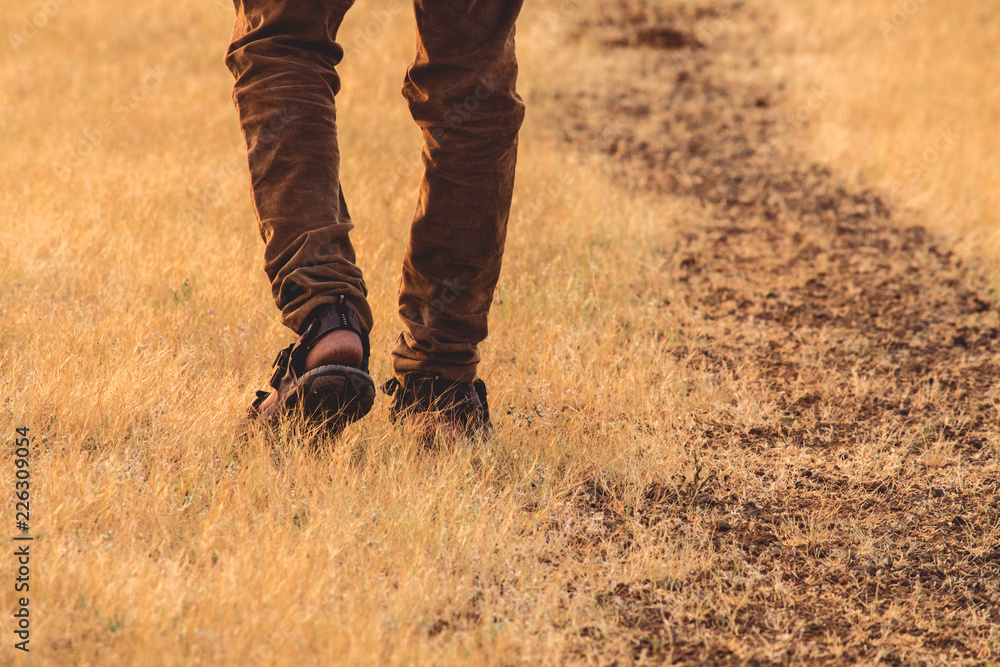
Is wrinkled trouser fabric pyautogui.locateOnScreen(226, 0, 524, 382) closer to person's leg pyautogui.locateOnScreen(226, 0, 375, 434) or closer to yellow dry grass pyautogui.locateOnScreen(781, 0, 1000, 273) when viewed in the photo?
person's leg pyautogui.locateOnScreen(226, 0, 375, 434)

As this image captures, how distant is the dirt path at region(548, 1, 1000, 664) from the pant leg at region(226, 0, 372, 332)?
1049mm

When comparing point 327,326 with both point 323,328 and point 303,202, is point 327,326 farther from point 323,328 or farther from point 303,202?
point 303,202

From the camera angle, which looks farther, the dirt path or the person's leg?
the person's leg

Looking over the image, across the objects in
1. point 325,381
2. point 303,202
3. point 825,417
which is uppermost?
point 303,202

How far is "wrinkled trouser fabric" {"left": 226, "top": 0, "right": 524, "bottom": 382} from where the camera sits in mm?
2238

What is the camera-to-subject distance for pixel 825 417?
319 cm

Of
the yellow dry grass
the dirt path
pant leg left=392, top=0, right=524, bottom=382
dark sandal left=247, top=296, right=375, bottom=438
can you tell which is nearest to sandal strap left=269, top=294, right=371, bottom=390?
dark sandal left=247, top=296, right=375, bottom=438

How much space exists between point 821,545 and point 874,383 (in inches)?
50.5

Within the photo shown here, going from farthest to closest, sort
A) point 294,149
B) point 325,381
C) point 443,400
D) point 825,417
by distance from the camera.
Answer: point 825,417 → point 443,400 → point 294,149 → point 325,381

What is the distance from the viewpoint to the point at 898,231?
5348mm

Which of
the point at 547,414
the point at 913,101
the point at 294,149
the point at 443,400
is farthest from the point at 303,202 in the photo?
the point at 913,101

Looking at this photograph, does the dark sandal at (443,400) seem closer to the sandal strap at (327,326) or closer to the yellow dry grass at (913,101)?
the sandal strap at (327,326)

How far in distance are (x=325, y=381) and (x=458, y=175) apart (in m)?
0.67

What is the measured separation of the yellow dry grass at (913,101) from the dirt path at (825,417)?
279 millimetres
